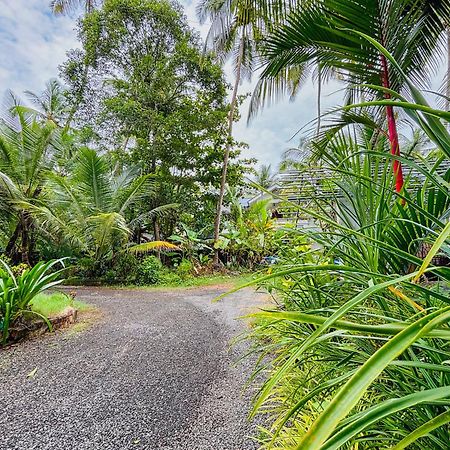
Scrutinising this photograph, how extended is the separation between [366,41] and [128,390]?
273cm

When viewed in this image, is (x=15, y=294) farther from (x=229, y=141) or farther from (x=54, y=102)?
(x=54, y=102)

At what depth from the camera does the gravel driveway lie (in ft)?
5.18

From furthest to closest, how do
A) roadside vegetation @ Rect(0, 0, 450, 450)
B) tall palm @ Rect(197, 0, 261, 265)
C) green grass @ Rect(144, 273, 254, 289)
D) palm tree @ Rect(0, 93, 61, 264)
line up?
tall palm @ Rect(197, 0, 261, 265) → green grass @ Rect(144, 273, 254, 289) → palm tree @ Rect(0, 93, 61, 264) → roadside vegetation @ Rect(0, 0, 450, 450)

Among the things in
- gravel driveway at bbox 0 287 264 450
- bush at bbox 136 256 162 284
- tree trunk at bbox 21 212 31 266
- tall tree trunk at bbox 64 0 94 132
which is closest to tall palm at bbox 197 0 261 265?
bush at bbox 136 256 162 284

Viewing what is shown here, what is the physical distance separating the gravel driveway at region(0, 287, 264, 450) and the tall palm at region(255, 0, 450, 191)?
67.7 inches

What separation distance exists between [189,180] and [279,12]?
6751mm

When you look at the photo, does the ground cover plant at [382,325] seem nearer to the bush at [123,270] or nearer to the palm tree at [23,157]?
the bush at [123,270]

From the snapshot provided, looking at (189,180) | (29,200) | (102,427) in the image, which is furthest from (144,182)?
(102,427)

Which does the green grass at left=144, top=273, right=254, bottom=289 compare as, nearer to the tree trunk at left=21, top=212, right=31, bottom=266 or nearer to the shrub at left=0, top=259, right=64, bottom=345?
the tree trunk at left=21, top=212, right=31, bottom=266

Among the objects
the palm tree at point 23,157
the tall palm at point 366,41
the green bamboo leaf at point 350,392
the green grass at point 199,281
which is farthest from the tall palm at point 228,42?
the green bamboo leaf at point 350,392

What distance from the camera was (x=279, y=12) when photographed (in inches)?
108

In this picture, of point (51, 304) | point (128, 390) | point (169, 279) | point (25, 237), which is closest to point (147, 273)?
point (169, 279)

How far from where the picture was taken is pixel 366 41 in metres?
1.60

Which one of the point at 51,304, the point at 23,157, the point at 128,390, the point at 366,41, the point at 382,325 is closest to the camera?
the point at 382,325
